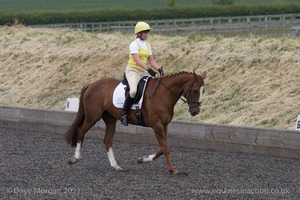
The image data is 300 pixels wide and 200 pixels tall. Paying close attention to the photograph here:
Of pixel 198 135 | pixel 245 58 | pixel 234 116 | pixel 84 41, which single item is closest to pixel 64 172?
pixel 198 135

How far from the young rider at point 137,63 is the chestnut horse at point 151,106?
17 cm

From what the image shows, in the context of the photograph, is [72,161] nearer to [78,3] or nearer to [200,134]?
[200,134]

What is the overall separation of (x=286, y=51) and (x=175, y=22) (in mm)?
31226

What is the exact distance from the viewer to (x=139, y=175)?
14609 millimetres

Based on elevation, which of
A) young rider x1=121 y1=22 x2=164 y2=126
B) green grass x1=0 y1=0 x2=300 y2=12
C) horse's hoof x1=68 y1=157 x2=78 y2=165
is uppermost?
young rider x1=121 y1=22 x2=164 y2=126

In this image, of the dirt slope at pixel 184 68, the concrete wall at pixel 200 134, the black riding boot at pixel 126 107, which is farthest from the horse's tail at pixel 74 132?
the dirt slope at pixel 184 68

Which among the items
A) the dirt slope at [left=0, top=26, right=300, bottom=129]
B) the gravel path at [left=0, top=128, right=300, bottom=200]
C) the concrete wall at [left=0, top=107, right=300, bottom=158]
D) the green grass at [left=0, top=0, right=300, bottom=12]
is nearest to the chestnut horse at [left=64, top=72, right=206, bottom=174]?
the gravel path at [left=0, top=128, right=300, bottom=200]

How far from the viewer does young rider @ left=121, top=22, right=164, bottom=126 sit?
15.2 meters

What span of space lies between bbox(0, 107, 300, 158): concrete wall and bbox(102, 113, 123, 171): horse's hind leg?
2.48 meters

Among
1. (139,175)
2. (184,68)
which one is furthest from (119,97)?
(184,68)

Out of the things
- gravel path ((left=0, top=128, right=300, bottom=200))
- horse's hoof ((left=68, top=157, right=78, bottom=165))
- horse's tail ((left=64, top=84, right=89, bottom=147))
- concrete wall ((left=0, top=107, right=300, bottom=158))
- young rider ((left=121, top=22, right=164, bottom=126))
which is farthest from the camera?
concrete wall ((left=0, top=107, right=300, bottom=158))

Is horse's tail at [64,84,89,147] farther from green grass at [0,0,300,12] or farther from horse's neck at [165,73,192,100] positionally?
green grass at [0,0,300,12]

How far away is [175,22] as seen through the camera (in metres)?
53.6

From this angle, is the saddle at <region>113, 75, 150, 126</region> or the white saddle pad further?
the white saddle pad
